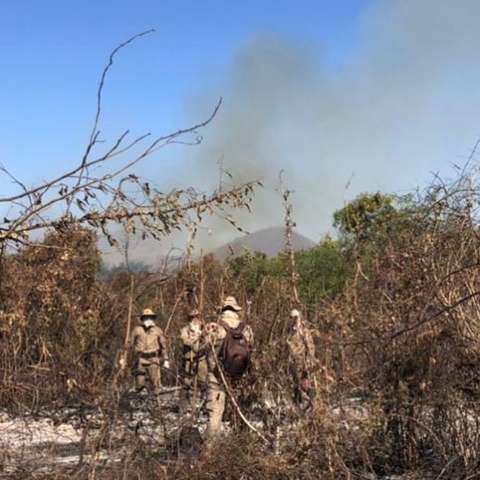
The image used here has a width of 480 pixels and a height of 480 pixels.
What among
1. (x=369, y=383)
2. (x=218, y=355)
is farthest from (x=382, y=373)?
(x=218, y=355)

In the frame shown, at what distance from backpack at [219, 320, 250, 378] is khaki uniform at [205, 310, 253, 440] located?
72mm

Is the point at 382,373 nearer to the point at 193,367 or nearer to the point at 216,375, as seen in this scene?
the point at 193,367

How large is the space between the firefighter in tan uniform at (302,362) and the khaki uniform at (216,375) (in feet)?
2.72

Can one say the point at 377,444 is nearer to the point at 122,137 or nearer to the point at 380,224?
the point at 380,224

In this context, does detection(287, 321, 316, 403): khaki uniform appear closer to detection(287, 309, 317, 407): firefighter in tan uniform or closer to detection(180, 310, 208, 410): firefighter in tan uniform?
detection(287, 309, 317, 407): firefighter in tan uniform

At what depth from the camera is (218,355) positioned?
8.73 metres

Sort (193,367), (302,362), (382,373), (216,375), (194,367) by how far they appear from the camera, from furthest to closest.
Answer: (216,375), (193,367), (194,367), (382,373), (302,362)

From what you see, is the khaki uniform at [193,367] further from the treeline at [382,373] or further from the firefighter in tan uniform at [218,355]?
the treeline at [382,373]

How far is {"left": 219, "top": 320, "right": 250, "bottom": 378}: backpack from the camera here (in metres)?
8.34

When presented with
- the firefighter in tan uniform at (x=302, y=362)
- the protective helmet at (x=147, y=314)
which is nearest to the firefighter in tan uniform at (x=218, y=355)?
the firefighter in tan uniform at (x=302, y=362)

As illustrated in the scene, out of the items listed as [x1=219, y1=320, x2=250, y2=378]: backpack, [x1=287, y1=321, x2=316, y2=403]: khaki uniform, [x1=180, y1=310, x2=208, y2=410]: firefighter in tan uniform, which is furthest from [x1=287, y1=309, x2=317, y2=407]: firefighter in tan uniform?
[x1=219, y1=320, x2=250, y2=378]: backpack

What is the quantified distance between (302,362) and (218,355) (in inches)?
81.2

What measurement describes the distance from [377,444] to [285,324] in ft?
4.55

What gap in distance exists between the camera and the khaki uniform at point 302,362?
6.72 m
